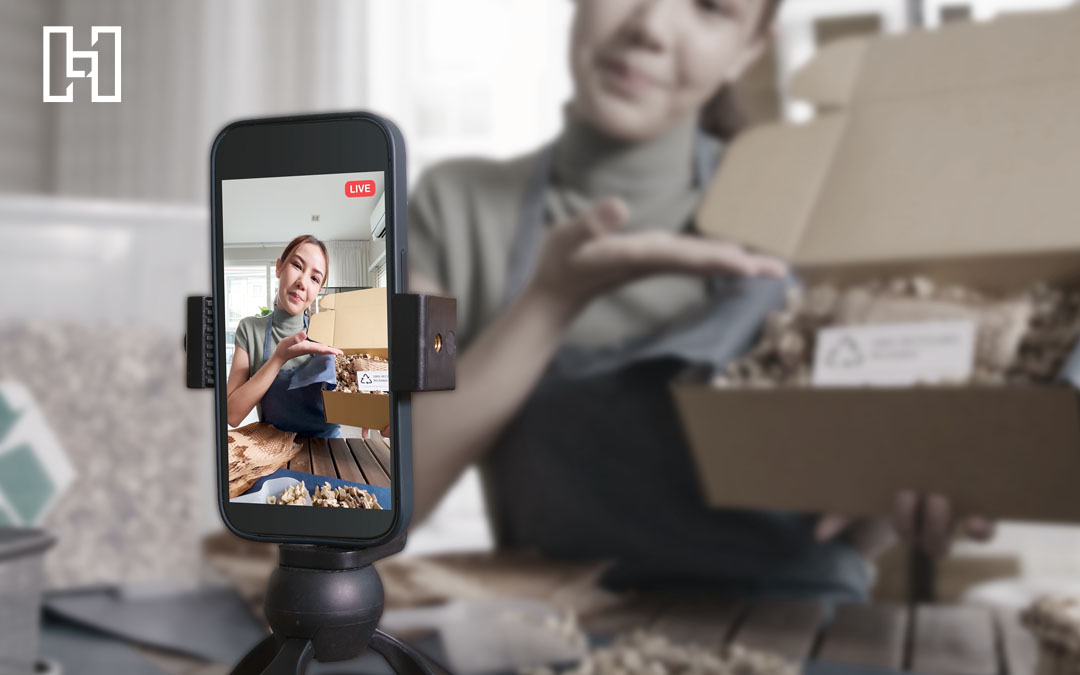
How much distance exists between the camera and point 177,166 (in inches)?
73.4

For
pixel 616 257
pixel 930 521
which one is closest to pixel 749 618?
pixel 930 521

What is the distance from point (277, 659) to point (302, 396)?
10 centimetres

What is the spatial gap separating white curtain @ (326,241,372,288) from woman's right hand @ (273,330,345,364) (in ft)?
0.08

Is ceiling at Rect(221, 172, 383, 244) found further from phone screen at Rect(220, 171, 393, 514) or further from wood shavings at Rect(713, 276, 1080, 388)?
wood shavings at Rect(713, 276, 1080, 388)

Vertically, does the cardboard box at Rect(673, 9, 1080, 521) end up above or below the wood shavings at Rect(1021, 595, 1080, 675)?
above

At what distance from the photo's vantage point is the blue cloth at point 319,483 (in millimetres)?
346

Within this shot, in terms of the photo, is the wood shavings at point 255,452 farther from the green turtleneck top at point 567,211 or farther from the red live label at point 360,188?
the green turtleneck top at point 567,211

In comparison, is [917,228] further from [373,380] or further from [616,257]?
[373,380]

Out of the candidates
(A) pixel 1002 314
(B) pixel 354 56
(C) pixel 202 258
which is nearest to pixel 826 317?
(A) pixel 1002 314

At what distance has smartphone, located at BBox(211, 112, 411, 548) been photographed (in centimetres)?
34

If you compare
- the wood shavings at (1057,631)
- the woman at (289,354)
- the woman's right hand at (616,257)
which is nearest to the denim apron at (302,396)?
the woman at (289,354)

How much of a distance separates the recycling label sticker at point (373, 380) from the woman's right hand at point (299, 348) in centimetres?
1

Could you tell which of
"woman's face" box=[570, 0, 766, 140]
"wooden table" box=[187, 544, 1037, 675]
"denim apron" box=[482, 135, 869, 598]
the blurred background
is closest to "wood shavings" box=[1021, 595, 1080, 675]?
"wooden table" box=[187, 544, 1037, 675]

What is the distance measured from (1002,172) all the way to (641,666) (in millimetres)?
552
